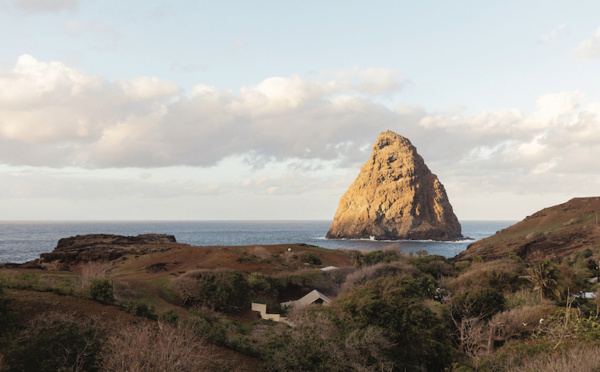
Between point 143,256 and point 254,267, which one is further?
point 143,256

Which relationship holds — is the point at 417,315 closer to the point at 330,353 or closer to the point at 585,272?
the point at 330,353

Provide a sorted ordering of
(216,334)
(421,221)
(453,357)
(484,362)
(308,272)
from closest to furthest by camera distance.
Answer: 1. (484,362)
2. (216,334)
3. (453,357)
4. (308,272)
5. (421,221)

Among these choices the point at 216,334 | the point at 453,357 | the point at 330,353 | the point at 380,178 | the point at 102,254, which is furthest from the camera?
the point at 380,178

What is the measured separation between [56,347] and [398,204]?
154595 millimetres

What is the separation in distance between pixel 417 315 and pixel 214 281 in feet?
74.4

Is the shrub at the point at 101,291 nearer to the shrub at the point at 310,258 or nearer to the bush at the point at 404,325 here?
the bush at the point at 404,325

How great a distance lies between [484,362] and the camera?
1881 cm

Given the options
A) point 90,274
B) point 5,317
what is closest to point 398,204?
point 90,274

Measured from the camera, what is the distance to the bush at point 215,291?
36719 millimetres

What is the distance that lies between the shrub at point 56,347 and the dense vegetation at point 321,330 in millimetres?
38

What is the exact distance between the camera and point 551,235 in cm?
8719

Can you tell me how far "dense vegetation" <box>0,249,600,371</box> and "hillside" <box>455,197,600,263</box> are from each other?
1842 inches

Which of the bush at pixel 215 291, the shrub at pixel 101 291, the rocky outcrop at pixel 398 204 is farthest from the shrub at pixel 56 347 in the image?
the rocky outcrop at pixel 398 204

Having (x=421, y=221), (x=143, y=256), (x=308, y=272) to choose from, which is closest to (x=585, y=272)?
(x=308, y=272)
